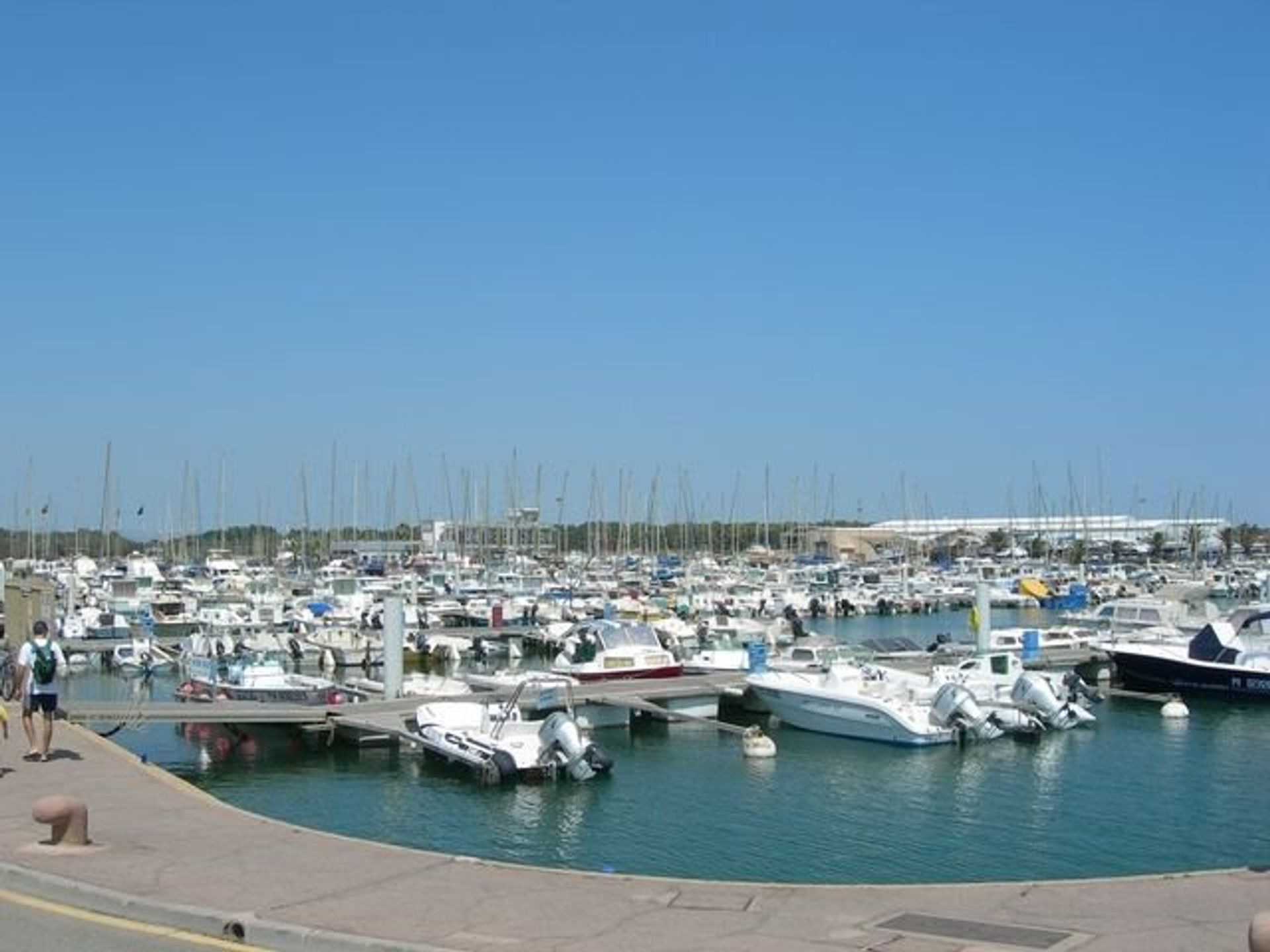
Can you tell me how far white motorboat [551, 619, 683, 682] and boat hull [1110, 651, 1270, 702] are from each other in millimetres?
15435

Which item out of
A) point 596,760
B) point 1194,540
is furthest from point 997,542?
point 596,760

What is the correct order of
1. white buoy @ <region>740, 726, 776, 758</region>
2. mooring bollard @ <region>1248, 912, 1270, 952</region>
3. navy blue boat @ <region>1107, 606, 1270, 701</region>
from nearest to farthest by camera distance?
mooring bollard @ <region>1248, 912, 1270, 952</region> → white buoy @ <region>740, 726, 776, 758</region> → navy blue boat @ <region>1107, 606, 1270, 701</region>

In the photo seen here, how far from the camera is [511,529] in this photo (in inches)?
4688

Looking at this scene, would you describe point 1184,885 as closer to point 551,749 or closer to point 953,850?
point 953,850

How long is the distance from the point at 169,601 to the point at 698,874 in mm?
65680

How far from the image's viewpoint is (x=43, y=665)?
18.8m

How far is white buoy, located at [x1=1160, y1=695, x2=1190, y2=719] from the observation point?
43.5 metres

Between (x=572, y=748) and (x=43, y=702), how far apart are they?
44.0 ft

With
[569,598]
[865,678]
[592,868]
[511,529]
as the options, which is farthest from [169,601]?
[592,868]

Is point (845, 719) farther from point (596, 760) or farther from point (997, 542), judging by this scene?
point (997, 542)

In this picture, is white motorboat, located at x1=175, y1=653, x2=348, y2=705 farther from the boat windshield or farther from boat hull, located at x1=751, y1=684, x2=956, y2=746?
boat hull, located at x1=751, y1=684, x2=956, y2=746

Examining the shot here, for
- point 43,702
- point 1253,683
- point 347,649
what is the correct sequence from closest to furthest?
point 43,702 < point 1253,683 < point 347,649

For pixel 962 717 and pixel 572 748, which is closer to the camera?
pixel 572 748

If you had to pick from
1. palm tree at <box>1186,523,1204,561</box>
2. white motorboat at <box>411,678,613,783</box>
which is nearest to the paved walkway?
white motorboat at <box>411,678,613,783</box>
